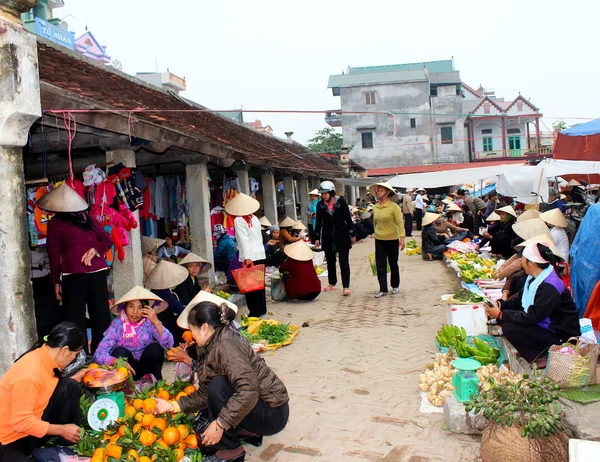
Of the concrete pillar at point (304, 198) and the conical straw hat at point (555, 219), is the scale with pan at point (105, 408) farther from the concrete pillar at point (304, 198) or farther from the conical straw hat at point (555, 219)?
the concrete pillar at point (304, 198)

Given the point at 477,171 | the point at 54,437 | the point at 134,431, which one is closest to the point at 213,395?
the point at 134,431

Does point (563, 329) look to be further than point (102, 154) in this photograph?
No

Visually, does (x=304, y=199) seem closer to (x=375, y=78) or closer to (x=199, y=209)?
(x=199, y=209)

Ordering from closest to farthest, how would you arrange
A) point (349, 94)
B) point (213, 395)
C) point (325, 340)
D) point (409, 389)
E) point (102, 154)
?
→ 1. point (213, 395)
2. point (409, 389)
3. point (325, 340)
4. point (102, 154)
5. point (349, 94)

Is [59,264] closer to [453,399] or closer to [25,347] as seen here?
[25,347]

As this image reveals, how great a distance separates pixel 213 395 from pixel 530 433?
1948mm

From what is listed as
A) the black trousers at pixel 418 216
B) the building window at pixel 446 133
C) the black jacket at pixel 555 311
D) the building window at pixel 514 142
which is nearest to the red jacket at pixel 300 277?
the black jacket at pixel 555 311

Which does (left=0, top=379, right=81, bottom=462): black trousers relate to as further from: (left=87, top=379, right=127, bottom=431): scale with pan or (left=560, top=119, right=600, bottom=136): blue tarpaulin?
(left=560, top=119, right=600, bottom=136): blue tarpaulin

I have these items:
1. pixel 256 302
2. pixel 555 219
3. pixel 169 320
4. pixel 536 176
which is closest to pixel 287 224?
pixel 256 302

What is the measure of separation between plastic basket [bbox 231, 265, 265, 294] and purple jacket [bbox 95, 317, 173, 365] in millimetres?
2356

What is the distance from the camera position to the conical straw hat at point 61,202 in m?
5.05

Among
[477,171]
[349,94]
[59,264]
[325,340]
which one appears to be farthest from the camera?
[349,94]

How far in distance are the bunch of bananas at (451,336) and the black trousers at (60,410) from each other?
365 cm

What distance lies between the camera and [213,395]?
343 cm
